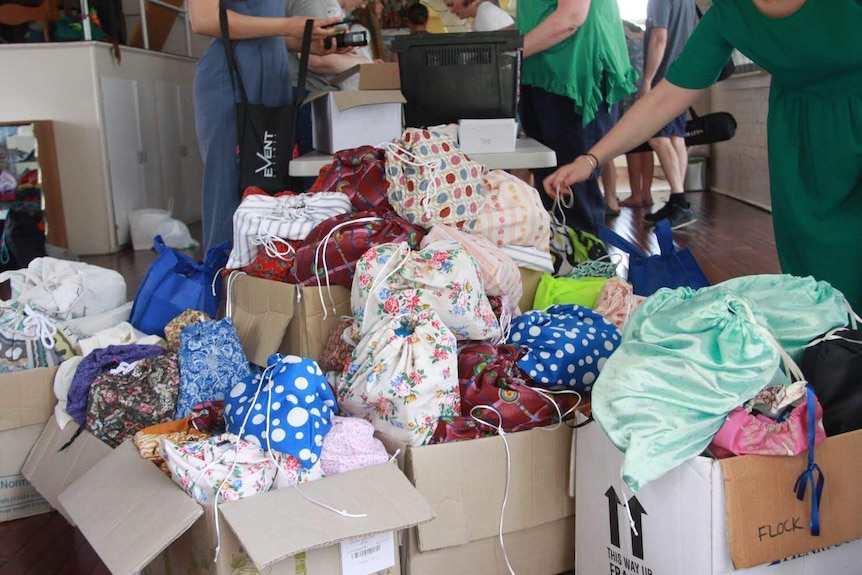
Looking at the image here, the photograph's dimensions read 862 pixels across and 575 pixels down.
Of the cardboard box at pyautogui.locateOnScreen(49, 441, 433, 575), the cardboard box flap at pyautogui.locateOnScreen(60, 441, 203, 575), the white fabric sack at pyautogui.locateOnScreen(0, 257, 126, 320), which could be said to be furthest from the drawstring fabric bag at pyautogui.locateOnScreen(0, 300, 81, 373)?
the cardboard box at pyautogui.locateOnScreen(49, 441, 433, 575)

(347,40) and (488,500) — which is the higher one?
(347,40)

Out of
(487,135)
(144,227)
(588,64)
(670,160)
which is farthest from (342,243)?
(670,160)

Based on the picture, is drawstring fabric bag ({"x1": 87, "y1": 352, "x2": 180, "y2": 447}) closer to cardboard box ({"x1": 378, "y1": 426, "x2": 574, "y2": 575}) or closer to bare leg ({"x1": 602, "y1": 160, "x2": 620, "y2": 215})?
cardboard box ({"x1": 378, "y1": 426, "x2": 574, "y2": 575})

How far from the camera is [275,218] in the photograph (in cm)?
233

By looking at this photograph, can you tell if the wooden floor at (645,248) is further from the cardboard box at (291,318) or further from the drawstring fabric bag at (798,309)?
the drawstring fabric bag at (798,309)

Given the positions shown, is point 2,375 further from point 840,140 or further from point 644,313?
point 840,140

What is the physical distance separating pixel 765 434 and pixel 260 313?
1.31 metres

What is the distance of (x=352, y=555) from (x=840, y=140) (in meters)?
1.35

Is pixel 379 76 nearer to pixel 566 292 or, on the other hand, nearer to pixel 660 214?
pixel 566 292

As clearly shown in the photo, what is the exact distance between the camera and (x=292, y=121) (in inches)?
118

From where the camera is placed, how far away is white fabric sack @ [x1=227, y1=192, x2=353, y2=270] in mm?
2305

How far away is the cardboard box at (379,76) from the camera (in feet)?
9.90

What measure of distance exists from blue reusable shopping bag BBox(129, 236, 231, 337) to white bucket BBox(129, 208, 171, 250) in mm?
3592

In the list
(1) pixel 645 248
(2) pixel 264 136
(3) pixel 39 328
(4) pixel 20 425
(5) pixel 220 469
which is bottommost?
(1) pixel 645 248
